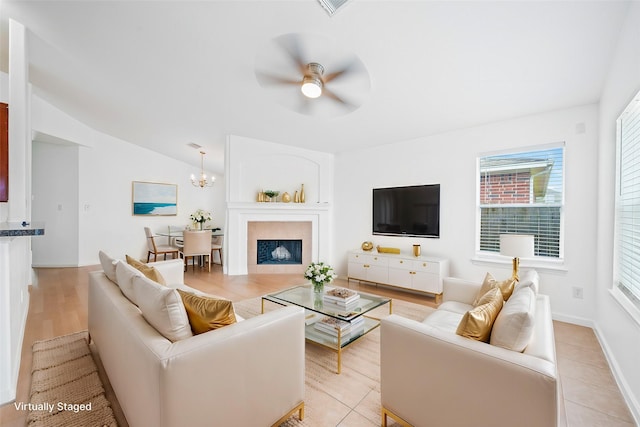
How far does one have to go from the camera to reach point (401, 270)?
408cm

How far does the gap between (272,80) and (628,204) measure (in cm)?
338

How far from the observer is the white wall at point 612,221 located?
1.73m

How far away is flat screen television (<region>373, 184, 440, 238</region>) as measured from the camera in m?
4.14

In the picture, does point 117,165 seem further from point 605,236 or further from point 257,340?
point 605,236

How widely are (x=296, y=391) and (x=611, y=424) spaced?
192 cm

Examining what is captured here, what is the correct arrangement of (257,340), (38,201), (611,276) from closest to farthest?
(257,340) → (611,276) → (38,201)

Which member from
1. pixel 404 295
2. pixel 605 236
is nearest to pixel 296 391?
pixel 404 295

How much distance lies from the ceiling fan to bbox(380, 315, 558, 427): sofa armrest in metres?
2.19

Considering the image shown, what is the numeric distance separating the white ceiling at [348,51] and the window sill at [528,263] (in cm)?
185

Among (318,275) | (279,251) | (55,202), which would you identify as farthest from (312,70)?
(55,202)

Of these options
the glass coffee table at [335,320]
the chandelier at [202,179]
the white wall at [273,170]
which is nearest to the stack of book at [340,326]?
the glass coffee table at [335,320]

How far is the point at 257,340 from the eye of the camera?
135cm

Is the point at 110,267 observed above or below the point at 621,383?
above

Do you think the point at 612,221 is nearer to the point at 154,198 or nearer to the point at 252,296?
the point at 252,296
